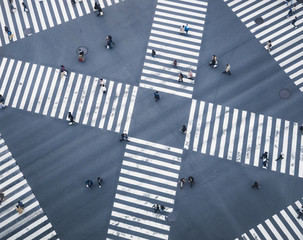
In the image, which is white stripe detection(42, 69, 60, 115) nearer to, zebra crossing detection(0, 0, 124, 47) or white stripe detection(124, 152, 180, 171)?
zebra crossing detection(0, 0, 124, 47)

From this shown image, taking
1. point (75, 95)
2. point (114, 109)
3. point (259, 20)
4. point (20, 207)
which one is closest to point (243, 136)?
point (114, 109)

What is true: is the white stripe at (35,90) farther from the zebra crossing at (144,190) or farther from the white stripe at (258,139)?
the white stripe at (258,139)

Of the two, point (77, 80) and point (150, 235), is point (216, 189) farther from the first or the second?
point (77, 80)

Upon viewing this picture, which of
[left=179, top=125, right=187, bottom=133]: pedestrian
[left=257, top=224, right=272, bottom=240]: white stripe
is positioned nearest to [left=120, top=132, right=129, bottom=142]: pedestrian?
[left=179, top=125, right=187, bottom=133]: pedestrian

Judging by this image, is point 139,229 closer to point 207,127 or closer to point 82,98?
point 207,127

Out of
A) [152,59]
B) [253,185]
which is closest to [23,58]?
[152,59]

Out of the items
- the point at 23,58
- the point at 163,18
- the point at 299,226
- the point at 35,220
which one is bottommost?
the point at 35,220
